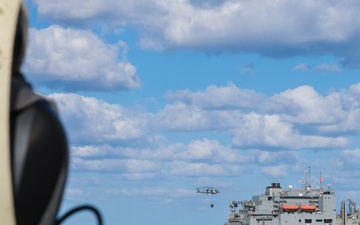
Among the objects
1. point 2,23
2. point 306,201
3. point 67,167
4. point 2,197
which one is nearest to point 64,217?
point 67,167

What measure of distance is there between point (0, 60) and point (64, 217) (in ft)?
4.58

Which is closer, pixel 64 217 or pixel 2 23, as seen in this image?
pixel 2 23

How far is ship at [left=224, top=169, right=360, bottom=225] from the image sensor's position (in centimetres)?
15600

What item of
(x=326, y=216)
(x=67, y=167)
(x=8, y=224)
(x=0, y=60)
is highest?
(x=326, y=216)

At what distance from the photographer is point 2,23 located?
Result: 640 cm

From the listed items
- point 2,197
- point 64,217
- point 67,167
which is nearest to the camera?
point 2,197

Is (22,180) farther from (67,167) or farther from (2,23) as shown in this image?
(2,23)

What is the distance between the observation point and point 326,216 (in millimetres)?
156625

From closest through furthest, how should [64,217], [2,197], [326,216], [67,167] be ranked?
[2,197], [67,167], [64,217], [326,216]

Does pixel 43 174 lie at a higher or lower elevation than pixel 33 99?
lower

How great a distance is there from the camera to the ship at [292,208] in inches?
6142

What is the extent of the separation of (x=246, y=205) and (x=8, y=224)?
159387 millimetres

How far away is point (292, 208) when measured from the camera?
158375 mm

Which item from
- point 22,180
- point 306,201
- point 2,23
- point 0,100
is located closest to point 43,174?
A: point 22,180
